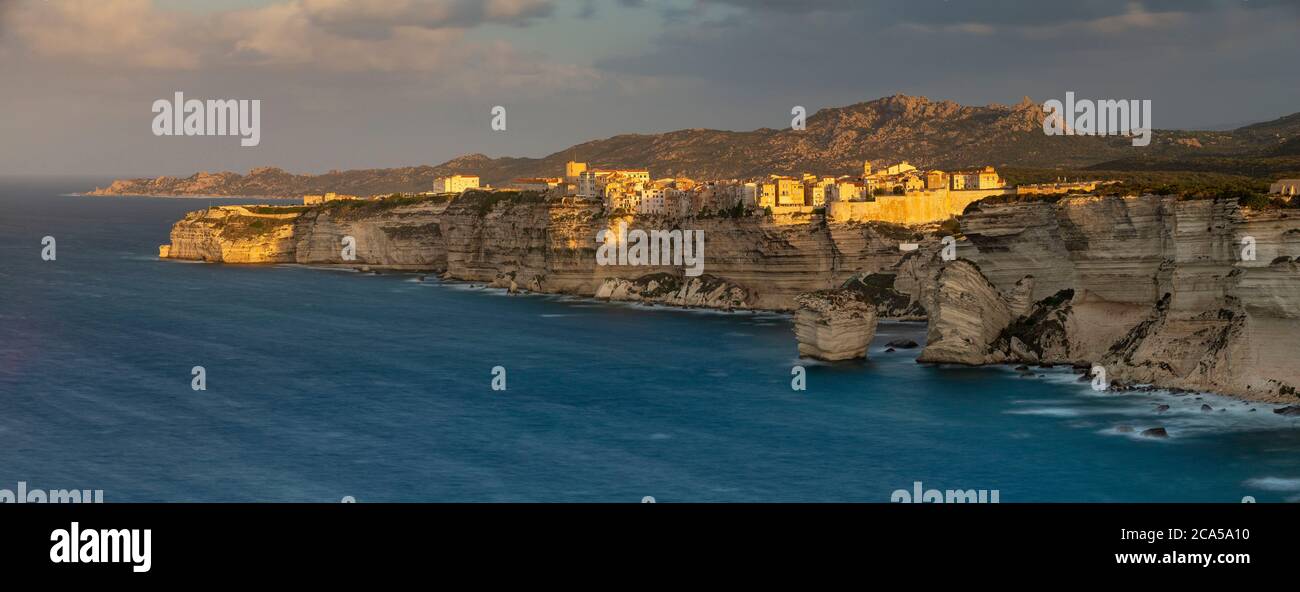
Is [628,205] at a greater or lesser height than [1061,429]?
greater

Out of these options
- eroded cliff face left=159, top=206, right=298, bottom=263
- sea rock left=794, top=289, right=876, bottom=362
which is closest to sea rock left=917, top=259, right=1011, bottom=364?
sea rock left=794, top=289, right=876, bottom=362

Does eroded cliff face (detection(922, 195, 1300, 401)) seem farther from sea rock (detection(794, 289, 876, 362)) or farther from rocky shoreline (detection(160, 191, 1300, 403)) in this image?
sea rock (detection(794, 289, 876, 362))

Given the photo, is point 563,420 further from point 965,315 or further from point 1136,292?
point 1136,292

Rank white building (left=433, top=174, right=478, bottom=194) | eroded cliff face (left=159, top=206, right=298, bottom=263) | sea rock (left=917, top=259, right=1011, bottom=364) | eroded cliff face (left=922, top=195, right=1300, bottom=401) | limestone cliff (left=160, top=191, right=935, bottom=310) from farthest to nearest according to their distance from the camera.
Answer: white building (left=433, top=174, right=478, bottom=194)
eroded cliff face (left=159, top=206, right=298, bottom=263)
limestone cliff (left=160, top=191, right=935, bottom=310)
sea rock (left=917, top=259, right=1011, bottom=364)
eroded cliff face (left=922, top=195, right=1300, bottom=401)

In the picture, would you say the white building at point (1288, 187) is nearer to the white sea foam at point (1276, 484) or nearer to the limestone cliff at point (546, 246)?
the white sea foam at point (1276, 484)
